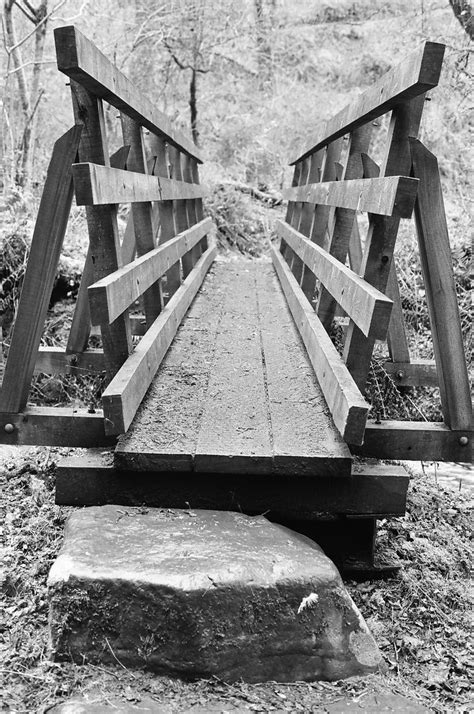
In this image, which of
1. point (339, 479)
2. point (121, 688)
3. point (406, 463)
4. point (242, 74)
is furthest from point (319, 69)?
point (121, 688)

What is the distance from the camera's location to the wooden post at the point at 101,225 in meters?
2.89

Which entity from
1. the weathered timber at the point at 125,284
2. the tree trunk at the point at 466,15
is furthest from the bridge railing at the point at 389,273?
the tree trunk at the point at 466,15

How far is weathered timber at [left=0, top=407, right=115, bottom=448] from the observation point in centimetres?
329

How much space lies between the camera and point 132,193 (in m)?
3.47

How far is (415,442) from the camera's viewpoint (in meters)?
3.35

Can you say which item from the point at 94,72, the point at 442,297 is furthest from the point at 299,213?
the point at 94,72

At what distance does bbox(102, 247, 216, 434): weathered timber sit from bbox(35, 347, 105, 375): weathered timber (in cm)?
90

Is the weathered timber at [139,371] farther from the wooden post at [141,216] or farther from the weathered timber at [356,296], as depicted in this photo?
the weathered timber at [356,296]

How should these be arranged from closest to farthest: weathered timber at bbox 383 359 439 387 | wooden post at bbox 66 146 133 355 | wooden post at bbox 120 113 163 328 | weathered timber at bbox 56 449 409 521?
weathered timber at bbox 56 449 409 521 → wooden post at bbox 120 113 163 328 → wooden post at bbox 66 146 133 355 → weathered timber at bbox 383 359 439 387

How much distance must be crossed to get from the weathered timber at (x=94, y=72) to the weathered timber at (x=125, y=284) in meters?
0.75

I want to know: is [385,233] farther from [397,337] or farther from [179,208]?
[179,208]

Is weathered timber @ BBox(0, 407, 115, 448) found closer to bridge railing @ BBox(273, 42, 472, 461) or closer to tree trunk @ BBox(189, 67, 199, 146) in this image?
bridge railing @ BBox(273, 42, 472, 461)

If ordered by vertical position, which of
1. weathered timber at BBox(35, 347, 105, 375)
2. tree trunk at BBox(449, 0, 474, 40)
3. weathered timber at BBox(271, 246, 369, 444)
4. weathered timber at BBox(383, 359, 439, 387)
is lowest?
weathered timber at BBox(383, 359, 439, 387)

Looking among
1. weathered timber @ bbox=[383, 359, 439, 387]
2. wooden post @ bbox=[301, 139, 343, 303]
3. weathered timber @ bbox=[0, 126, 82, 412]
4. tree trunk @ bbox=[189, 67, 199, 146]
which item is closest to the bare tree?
tree trunk @ bbox=[189, 67, 199, 146]
